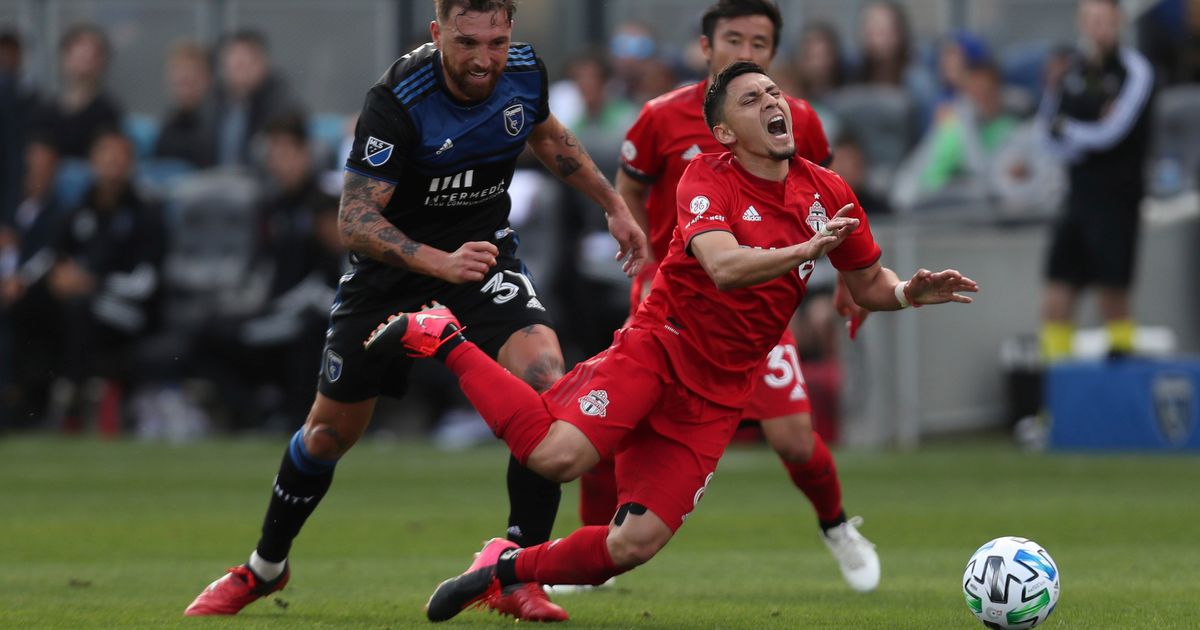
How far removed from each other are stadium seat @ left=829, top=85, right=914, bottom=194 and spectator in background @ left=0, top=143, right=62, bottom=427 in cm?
753

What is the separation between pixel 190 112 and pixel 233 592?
12529mm

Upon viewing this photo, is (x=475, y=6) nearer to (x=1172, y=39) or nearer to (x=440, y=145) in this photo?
(x=440, y=145)

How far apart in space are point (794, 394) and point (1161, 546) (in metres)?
2.52

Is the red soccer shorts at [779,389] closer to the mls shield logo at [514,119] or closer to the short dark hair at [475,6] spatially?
the mls shield logo at [514,119]

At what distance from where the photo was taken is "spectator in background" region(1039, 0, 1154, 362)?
14.0m

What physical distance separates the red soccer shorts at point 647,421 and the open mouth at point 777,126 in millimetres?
831

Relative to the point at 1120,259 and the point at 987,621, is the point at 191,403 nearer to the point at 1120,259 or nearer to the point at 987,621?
the point at 1120,259

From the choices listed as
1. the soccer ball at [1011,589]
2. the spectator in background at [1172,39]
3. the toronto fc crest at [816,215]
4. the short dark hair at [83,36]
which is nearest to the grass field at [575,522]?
the soccer ball at [1011,589]

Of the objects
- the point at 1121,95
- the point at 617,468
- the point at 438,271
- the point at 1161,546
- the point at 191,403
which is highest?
the point at 438,271

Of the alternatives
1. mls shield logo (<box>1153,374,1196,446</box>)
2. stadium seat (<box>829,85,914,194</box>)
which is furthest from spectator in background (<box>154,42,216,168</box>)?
mls shield logo (<box>1153,374,1196,446</box>)

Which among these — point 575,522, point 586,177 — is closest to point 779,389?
point 586,177

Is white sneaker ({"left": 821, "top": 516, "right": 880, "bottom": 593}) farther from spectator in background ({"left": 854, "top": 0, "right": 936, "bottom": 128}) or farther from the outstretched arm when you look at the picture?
spectator in background ({"left": 854, "top": 0, "right": 936, "bottom": 128})

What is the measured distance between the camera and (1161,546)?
9.22 m

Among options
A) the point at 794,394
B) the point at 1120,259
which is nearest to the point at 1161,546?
the point at 794,394
